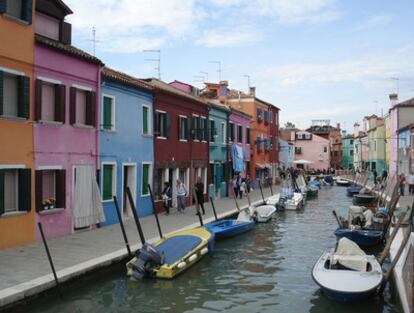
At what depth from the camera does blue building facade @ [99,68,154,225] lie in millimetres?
18750

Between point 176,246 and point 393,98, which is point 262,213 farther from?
point 393,98

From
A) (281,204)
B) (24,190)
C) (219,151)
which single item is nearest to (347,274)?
(24,190)

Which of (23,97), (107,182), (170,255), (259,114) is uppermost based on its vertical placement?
(259,114)

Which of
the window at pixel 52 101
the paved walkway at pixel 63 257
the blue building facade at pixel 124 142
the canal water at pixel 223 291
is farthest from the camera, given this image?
the blue building facade at pixel 124 142

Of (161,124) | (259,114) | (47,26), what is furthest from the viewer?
(259,114)

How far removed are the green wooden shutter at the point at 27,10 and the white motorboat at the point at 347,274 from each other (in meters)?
9.86

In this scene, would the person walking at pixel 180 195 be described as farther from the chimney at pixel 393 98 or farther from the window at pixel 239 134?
the chimney at pixel 393 98

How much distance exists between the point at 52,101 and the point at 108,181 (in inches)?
164

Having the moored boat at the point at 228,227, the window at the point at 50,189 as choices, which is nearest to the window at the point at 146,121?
the moored boat at the point at 228,227

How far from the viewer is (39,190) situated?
14.9m

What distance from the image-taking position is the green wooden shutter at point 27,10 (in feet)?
46.8

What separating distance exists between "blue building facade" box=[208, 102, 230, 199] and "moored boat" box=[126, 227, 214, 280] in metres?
15.3

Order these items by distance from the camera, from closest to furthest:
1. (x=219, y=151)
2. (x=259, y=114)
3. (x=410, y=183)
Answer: (x=219, y=151), (x=410, y=183), (x=259, y=114)

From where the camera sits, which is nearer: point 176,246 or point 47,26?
point 176,246
